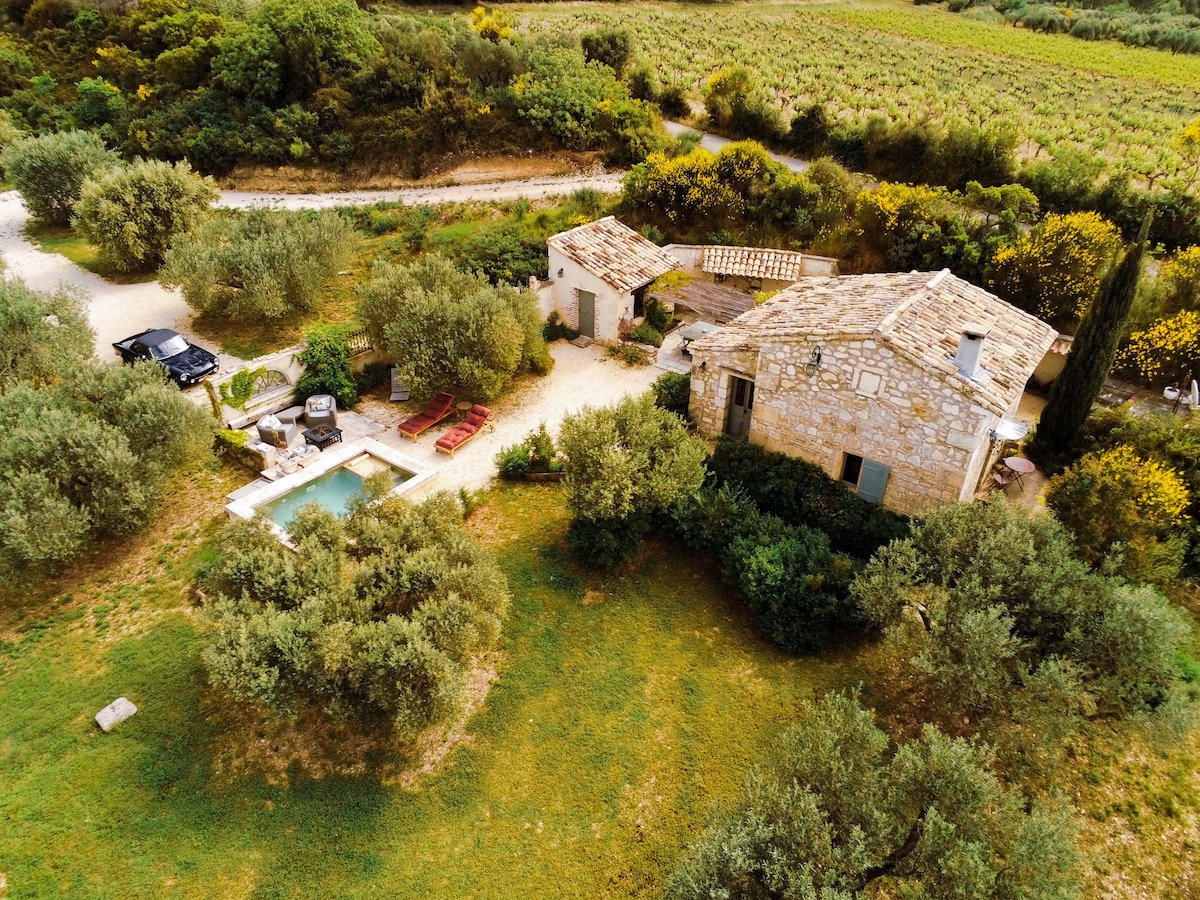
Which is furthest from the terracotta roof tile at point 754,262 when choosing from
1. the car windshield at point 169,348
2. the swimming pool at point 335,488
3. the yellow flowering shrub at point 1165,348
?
the car windshield at point 169,348

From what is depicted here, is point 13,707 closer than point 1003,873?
No

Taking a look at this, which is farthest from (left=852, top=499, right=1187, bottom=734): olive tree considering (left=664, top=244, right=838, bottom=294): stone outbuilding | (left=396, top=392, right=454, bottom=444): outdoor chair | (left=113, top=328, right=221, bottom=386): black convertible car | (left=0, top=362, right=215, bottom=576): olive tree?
(left=113, top=328, right=221, bottom=386): black convertible car

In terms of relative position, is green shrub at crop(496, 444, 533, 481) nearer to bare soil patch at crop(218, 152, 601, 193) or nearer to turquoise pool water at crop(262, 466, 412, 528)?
turquoise pool water at crop(262, 466, 412, 528)

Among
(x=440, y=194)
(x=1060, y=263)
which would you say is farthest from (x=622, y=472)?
(x=440, y=194)

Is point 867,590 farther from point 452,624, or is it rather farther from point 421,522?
point 421,522

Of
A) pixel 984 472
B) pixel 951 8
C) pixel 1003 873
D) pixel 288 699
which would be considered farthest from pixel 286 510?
pixel 951 8

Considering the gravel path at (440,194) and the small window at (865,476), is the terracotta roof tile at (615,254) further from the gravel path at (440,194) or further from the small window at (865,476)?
the small window at (865,476)
